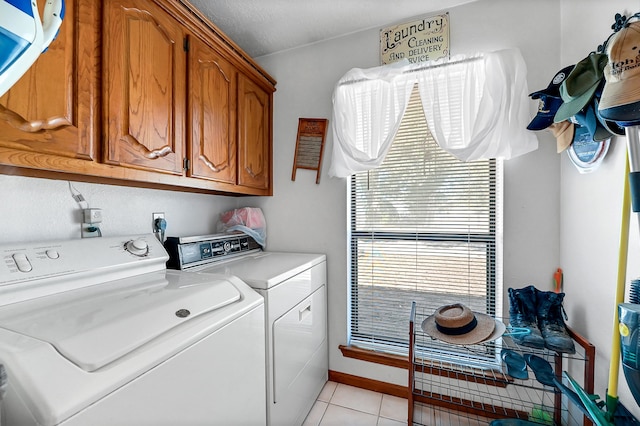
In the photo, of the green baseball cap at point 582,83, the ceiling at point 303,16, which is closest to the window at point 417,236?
the ceiling at point 303,16

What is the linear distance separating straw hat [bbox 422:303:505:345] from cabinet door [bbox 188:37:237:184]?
58.0 inches

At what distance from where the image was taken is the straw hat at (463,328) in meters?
1.21

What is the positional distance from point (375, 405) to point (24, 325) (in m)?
1.88

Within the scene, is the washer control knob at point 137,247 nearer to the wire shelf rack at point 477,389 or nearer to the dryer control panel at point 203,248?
the dryer control panel at point 203,248

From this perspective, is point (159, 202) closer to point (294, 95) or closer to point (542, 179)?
point (294, 95)

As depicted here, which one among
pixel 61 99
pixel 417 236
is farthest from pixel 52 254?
pixel 417 236

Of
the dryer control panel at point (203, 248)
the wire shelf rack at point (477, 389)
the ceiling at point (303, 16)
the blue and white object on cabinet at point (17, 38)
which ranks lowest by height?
the wire shelf rack at point (477, 389)

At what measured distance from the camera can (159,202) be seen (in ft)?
5.46

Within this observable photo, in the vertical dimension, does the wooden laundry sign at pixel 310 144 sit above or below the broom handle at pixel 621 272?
above

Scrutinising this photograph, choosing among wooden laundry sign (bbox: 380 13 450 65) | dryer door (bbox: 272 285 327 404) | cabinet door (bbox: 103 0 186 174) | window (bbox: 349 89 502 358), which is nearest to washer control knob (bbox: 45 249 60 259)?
cabinet door (bbox: 103 0 186 174)

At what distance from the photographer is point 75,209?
1262 millimetres

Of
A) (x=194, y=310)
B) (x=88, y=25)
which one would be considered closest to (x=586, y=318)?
(x=194, y=310)

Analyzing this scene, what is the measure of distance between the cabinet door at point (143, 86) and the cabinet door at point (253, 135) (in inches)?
18.8

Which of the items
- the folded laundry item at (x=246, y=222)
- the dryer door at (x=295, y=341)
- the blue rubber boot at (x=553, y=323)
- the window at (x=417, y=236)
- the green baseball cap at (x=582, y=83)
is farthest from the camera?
the folded laundry item at (x=246, y=222)
